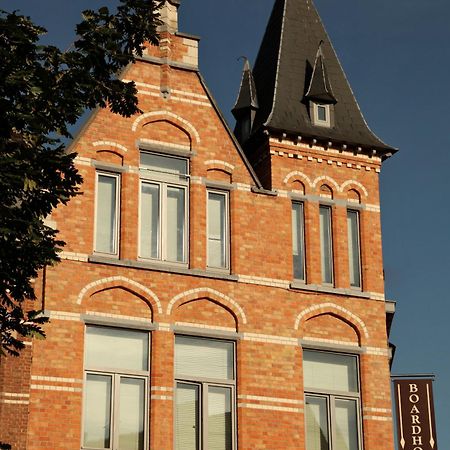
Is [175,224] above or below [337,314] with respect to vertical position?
above

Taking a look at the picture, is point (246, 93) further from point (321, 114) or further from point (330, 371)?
point (330, 371)

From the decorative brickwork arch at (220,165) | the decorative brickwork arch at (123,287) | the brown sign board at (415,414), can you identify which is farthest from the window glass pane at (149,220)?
the brown sign board at (415,414)

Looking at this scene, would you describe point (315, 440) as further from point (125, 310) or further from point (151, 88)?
point (151, 88)

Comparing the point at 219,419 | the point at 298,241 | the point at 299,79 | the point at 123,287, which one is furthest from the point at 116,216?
the point at 299,79

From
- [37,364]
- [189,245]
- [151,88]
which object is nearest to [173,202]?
[189,245]

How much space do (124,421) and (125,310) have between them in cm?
245

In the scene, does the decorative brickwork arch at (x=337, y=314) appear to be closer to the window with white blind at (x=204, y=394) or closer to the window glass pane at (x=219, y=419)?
the window with white blind at (x=204, y=394)

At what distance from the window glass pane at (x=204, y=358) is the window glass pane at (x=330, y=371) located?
1981 millimetres

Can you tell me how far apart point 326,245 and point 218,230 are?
2926 millimetres

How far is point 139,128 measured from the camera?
2667 centimetres

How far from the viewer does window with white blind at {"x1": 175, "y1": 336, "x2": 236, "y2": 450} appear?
24.8 metres

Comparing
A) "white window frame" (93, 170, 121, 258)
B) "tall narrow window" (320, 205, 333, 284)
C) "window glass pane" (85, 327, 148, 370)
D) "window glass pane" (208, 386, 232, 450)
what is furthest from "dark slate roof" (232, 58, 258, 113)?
"window glass pane" (208, 386, 232, 450)

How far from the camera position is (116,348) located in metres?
24.7

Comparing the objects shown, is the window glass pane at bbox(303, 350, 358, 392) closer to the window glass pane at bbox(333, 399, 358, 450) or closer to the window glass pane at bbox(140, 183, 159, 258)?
the window glass pane at bbox(333, 399, 358, 450)
